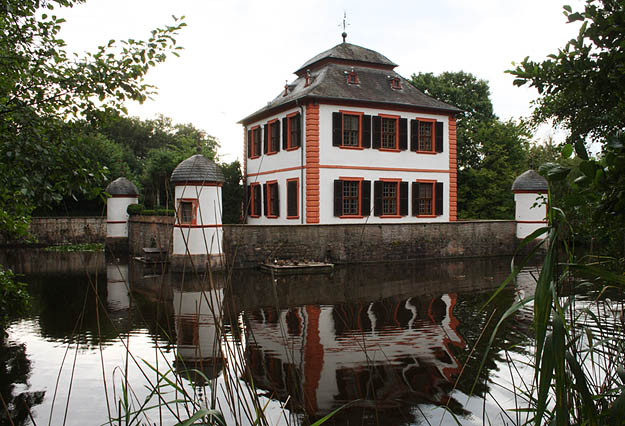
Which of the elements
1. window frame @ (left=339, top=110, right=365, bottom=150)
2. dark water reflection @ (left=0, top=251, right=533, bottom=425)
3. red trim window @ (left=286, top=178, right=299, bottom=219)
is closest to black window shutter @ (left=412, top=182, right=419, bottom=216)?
window frame @ (left=339, top=110, right=365, bottom=150)

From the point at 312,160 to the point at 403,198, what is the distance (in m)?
4.26

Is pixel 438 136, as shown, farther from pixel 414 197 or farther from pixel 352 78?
pixel 352 78

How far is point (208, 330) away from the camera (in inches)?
324

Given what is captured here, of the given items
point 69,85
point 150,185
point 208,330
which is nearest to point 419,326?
point 208,330

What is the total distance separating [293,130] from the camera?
21.7 meters

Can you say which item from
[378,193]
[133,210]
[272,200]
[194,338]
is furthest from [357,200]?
[194,338]

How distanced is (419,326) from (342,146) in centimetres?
1335

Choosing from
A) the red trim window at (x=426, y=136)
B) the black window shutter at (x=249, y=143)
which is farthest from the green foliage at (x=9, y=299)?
A: the black window shutter at (x=249, y=143)

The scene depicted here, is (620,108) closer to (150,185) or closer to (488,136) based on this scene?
(488,136)

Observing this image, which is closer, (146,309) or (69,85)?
(69,85)

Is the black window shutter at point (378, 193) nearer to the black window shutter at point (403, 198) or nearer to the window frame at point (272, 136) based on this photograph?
the black window shutter at point (403, 198)

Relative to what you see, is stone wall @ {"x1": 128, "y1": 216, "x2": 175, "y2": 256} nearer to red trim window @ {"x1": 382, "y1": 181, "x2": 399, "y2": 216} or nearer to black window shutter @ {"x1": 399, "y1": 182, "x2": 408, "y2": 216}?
red trim window @ {"x1": 382, "y1": 181, "x2": 399, "y2": 216}

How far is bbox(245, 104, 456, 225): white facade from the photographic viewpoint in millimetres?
20641

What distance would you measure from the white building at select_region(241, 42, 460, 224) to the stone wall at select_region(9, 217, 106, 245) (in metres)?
9.62
